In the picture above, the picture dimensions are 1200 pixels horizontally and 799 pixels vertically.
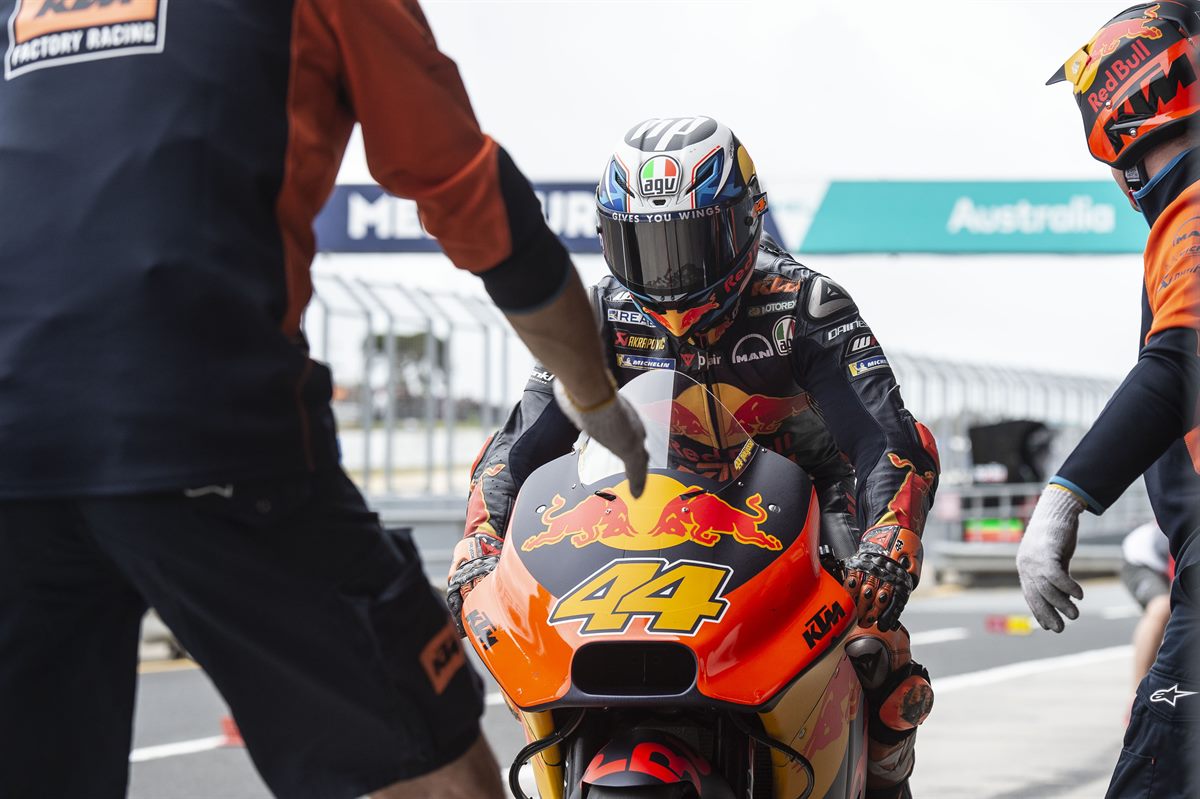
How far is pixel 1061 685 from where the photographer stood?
8688mm

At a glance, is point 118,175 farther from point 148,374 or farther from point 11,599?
point 11,599

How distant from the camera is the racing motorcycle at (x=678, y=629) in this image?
254 cm

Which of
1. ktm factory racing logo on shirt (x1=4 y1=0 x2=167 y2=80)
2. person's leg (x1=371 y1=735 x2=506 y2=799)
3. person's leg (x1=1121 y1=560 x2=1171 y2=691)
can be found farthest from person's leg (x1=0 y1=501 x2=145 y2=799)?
person's leg (x1=1121 y1=560 x2=1171 y2=691)

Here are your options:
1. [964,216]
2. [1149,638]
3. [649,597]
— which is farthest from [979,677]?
[964,216]

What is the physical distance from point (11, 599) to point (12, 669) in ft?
0.29

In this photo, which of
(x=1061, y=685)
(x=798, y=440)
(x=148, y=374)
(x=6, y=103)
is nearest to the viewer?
(x=148, y=374)

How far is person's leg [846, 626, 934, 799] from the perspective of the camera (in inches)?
118

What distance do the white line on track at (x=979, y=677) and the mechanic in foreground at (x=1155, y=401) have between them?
15.6 feet

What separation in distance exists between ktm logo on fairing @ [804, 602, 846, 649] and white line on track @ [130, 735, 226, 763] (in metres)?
4.35

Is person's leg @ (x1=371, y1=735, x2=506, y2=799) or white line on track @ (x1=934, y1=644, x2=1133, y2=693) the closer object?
person's leg @ (x1=371, y1=735, x2=506, y2=799)

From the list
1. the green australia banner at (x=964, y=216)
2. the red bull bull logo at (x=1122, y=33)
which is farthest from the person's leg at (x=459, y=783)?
the green australia banner at (x=964, y=216)

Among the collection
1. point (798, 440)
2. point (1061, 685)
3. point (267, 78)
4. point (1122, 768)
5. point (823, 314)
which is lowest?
point (1061, 685)

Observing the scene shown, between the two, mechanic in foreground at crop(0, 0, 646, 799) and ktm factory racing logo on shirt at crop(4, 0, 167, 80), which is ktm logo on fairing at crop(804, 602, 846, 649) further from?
ktm factory racing logo on shirt at crop(4, 0, 167, 80)

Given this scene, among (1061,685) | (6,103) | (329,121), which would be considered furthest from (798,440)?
(1061,685)
